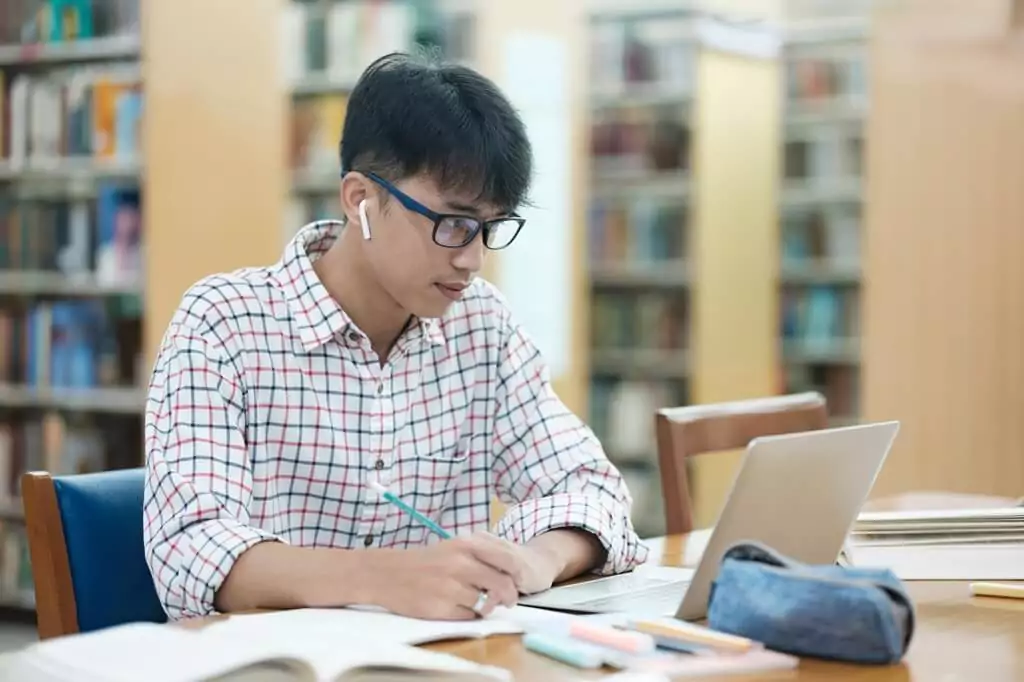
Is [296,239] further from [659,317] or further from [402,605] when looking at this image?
[659,317]

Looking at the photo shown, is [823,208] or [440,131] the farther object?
[823,208]

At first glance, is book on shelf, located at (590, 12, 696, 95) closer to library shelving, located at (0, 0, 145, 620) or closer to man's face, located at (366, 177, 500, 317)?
library shelving, located at (0, 0, 145, 620)

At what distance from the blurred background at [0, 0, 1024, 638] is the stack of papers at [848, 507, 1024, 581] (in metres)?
2.36

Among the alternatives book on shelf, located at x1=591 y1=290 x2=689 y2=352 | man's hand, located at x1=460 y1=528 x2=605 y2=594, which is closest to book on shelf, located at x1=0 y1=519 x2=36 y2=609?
book on shelf, located at x1=591 y1=290 x2=689 y2=352

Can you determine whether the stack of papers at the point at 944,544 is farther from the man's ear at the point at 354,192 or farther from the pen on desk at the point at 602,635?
the man's ear at the point at 354,192

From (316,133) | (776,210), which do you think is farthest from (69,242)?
(776,210)

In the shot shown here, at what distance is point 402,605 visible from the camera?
1301 mm

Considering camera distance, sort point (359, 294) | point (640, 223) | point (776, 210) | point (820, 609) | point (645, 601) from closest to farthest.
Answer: point (820, 609), point (645, 601), point (359, 294), point (640, 223), point (776, 210)

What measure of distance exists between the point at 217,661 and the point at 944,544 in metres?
0.88

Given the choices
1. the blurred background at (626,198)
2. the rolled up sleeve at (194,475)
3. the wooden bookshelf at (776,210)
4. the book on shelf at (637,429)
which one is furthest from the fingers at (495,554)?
the book on shelf at (637,429)

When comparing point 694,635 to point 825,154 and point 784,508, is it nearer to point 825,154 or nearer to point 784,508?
point 784,508

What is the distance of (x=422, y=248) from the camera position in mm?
1659

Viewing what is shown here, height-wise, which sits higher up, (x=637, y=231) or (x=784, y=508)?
(x=637, y=231)

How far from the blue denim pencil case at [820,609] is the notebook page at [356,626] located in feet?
0.63
